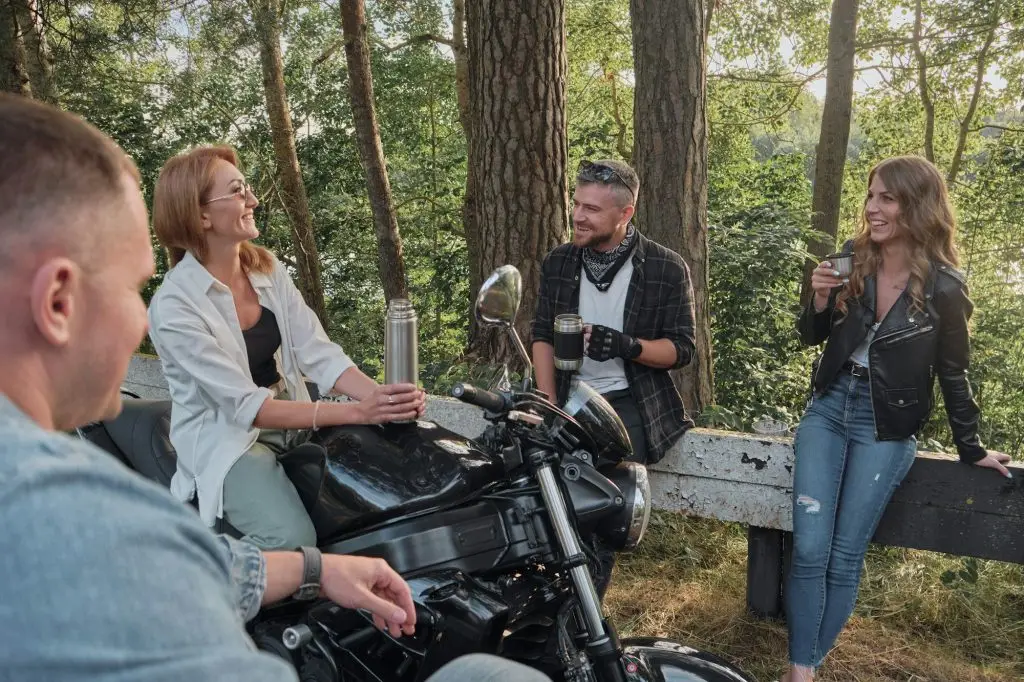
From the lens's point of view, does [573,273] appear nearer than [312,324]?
No

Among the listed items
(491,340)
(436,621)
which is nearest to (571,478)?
(436,621)

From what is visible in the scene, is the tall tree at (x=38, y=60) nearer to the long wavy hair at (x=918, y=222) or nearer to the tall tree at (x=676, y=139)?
the tall tree at (x=676, y=139)

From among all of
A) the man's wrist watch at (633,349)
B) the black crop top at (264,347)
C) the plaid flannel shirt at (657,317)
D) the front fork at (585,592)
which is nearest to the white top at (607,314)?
the plaid flannel shirt at (657,317)

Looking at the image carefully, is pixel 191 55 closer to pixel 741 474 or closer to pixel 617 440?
pixel 741 474

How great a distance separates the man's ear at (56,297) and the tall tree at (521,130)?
450 cm

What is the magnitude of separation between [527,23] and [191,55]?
17.0 feet

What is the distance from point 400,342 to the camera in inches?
92.8

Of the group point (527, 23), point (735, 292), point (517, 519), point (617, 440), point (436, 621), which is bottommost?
point (735, 292)

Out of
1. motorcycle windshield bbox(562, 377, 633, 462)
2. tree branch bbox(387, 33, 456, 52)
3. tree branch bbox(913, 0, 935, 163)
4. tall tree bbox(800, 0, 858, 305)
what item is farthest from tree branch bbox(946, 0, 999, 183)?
motorcycle windshield bbox(562, 377, 633, 462)

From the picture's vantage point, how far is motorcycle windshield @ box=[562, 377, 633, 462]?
82.4 inches

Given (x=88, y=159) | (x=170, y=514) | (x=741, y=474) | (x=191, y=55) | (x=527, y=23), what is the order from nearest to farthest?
(x=170, y=514) → (x=88, y=159) → (x=741, y=474) → (x=527, y=23) → (x=191, y=55)

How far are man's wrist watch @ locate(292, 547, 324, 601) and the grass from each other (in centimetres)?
248

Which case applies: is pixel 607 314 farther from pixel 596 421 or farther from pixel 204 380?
pixel 204 380

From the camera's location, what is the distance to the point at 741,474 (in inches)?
143
